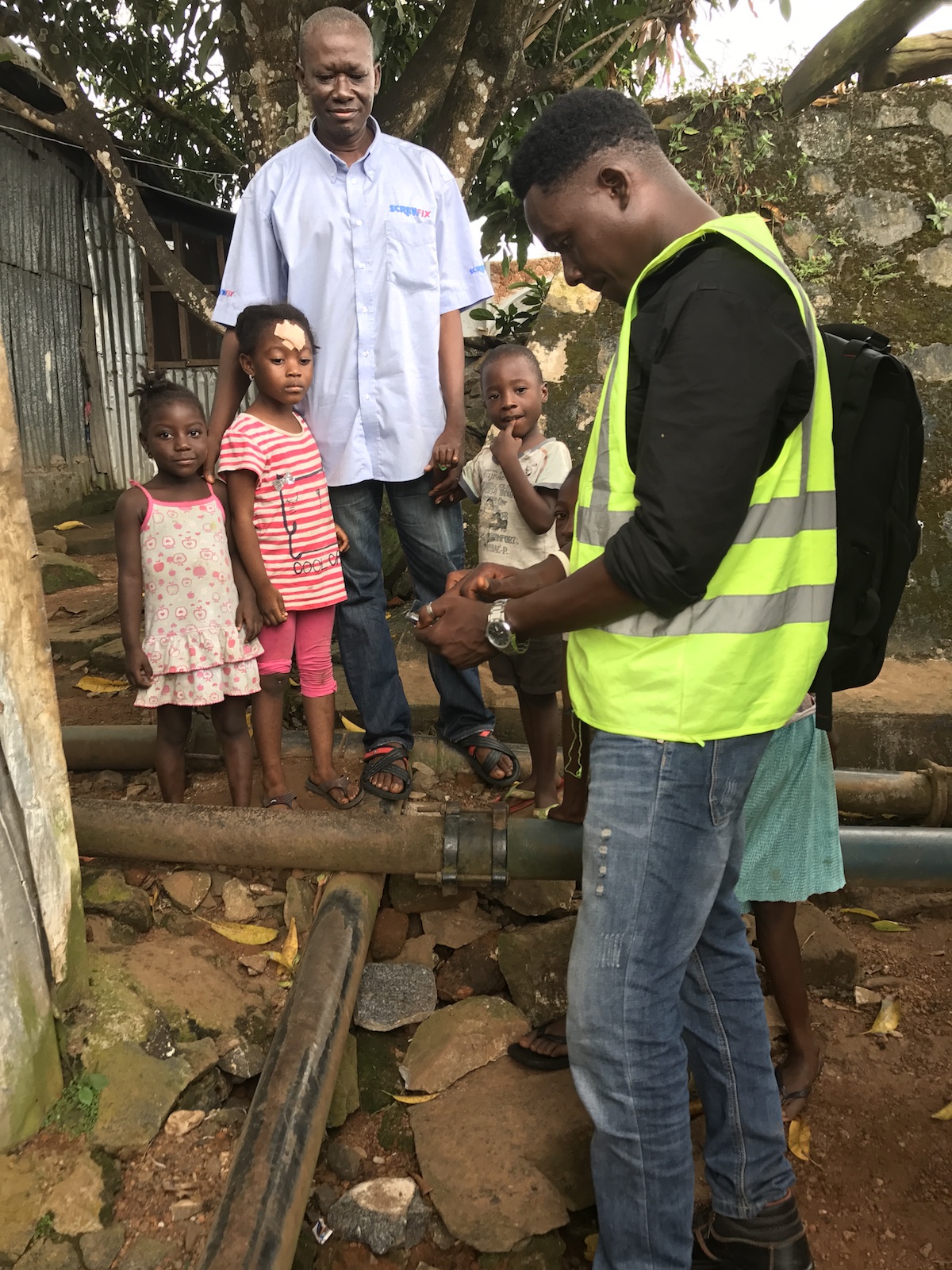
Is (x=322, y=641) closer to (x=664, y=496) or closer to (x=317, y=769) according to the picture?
(x=317, y=769)

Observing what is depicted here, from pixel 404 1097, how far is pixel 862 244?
14.6ft

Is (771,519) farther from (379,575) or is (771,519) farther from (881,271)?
(881,271)

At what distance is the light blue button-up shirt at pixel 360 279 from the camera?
295cm

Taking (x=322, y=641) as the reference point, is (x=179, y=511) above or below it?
above

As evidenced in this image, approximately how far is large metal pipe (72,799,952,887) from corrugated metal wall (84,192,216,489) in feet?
25.4

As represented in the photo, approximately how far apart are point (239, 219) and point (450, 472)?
101 centimetres

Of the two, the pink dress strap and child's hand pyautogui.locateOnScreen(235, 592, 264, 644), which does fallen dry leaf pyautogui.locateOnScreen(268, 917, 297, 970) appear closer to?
child's hand pyautogui.locateOnScreen(235, 592, 264, 644)

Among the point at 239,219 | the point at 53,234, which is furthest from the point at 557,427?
the point at 53,234

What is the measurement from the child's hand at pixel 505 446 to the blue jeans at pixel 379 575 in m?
0.24

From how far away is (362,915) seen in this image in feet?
8.23

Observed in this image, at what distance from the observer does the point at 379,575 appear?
3.17m

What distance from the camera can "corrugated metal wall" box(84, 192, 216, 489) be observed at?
9219mm

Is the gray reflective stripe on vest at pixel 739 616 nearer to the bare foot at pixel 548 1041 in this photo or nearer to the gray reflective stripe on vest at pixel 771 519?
the gray reflective stripe on vest at pixel 771 519

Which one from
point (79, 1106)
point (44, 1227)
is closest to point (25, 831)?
point (79, 1106)
